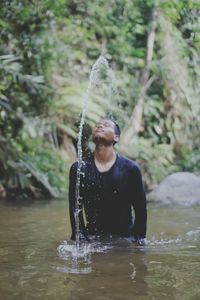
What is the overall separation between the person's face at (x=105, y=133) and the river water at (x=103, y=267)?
788mm

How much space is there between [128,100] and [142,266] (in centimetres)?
1171

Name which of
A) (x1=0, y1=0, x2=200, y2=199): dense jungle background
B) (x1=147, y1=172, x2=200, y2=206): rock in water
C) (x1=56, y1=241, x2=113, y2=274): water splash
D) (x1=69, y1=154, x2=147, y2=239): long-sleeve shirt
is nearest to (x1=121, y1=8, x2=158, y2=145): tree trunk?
(x1=0, y1=0, x2=200, y2=199): dense jungle background

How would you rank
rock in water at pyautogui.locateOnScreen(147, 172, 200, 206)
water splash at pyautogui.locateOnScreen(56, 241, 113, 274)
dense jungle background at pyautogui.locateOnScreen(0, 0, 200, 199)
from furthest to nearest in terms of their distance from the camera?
dense jungle background at pyautogui.locateOnScreen(0, 0, 200, 199), rock in water at pyautogui.locateOnScreen(147, 172, 200, 206), water splash at pyautogui.locateOnScreen(56, 241, 113, 274)

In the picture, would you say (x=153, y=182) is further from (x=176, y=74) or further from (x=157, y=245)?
(x=157, y=245)

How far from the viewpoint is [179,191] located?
9.07m

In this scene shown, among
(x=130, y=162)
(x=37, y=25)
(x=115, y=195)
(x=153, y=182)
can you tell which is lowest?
(x=153, y=182)

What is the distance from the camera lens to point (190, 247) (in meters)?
3.95

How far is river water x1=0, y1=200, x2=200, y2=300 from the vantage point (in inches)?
98.0

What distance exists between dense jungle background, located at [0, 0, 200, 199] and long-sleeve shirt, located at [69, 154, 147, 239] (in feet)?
11.3

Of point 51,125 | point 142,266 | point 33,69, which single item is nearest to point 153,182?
point 51,125

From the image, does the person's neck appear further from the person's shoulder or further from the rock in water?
the rock in water

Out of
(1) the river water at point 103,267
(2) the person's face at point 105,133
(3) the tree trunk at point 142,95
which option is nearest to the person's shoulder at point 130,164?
(2) the person's face at point 105,133

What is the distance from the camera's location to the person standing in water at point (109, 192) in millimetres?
4020

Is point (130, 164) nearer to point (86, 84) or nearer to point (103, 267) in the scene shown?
point (103, 267)
